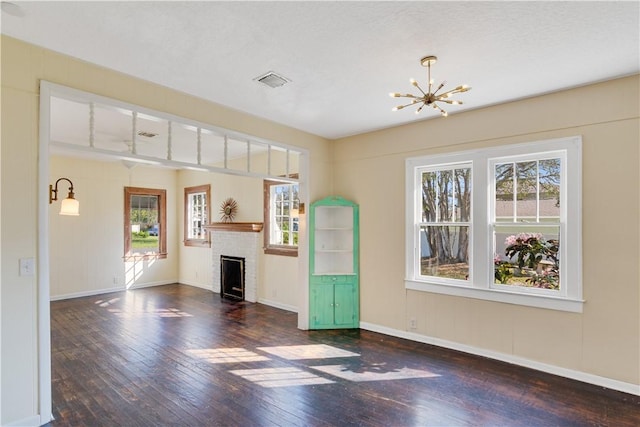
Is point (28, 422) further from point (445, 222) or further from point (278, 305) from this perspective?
point (445, 222)

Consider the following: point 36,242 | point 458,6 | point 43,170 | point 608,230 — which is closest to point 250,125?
point 43,170

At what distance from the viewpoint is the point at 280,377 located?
3256mm

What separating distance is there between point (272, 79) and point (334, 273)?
2873 millimetres

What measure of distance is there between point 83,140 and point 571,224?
675cm

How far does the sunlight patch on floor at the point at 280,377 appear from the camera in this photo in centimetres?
314

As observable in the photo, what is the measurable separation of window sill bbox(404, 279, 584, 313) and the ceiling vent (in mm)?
2887

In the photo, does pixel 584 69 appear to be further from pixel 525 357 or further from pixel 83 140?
pixel 83 140

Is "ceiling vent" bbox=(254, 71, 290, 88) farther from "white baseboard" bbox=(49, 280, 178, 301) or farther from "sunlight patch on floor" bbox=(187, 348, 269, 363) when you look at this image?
"white baseboard" bbox=(49, 280, 178, 301)

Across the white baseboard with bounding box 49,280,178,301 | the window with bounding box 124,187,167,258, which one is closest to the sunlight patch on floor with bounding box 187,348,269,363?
Result: the white baseboard with bounding box 49,280,178,301

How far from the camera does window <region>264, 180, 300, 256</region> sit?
600 cm

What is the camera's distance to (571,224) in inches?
130

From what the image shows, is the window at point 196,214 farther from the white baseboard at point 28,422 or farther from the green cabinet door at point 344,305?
the white baseboard at point 28,422

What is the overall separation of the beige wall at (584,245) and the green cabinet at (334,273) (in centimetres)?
39

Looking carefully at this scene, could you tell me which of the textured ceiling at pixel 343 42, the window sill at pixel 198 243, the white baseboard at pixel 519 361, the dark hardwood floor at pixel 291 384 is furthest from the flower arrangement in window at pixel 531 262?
the window sill at pixel 198 243
